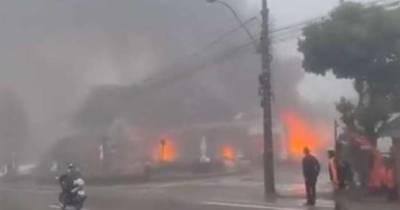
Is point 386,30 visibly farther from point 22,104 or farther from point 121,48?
point 121,48

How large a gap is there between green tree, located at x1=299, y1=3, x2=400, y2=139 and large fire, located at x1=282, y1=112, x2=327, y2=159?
24.0 metres

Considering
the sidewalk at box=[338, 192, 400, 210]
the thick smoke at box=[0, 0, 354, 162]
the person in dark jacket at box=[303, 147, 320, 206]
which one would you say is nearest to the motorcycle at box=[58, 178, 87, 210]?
the person in dark jacket at box=[303, 147, 320, 206]

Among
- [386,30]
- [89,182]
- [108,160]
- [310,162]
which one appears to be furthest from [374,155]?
[108,160]

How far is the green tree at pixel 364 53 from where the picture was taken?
987 inches

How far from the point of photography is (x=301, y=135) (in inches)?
2095

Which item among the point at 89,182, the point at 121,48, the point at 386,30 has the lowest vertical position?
the point at 89,182

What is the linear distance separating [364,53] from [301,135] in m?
28.1

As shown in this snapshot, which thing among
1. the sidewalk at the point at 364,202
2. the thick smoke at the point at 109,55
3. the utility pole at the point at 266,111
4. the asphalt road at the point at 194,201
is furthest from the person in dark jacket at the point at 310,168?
the thick smoke at the point at 109,55

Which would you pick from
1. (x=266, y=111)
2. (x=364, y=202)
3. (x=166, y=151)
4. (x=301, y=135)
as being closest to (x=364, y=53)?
(x=266, y=111)

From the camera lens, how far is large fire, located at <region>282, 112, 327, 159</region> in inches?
2004

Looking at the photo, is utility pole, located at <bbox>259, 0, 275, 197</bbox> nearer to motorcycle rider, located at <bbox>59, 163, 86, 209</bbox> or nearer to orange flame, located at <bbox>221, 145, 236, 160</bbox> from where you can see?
motorcycle rider, located at <bbox>59, 163, 86, 209</bbox>

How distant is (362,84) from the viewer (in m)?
26.4

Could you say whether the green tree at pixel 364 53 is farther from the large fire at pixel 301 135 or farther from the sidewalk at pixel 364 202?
the large fire at pixel 301 135

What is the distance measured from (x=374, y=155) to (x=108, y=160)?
26.4 metres
